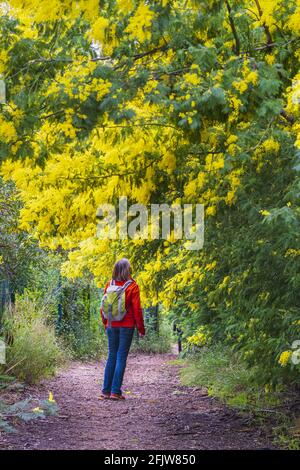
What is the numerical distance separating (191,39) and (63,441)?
3.56 metres

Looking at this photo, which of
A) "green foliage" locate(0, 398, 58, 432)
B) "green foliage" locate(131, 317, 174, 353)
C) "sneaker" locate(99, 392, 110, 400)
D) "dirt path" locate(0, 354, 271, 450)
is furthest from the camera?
"green foliage" locate(131, 317, 174, 353)

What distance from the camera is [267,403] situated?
8055mm

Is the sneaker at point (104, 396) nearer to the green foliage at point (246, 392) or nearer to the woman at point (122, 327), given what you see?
the woman at point (122, 327)

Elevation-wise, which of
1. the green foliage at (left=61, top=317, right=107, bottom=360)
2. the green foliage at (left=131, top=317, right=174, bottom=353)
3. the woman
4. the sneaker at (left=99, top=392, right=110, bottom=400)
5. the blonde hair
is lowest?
the green foliage at (left=131, top=317, right=174, bottom=353)

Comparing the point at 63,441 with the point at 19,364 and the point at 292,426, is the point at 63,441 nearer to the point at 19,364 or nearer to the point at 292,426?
the point at 292,426

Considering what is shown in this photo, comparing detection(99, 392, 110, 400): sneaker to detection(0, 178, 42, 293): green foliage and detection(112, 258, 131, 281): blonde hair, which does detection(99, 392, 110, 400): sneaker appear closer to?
detection(112, 258, 131, 281): blonde hair

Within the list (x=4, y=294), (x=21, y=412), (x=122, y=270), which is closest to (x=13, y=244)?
(x=4, y=294)

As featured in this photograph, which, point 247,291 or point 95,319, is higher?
point 247,291

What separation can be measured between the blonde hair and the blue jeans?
2.05 ft

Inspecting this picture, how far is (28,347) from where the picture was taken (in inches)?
381

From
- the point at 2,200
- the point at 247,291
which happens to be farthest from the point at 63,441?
the point at 2,200

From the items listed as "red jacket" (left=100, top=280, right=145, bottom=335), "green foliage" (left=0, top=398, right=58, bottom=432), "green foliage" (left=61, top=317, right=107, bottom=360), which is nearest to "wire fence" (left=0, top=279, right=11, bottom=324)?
"red jacket" (left=100, top=280, right=145, bottom=335)

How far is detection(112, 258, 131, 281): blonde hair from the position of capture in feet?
28.2

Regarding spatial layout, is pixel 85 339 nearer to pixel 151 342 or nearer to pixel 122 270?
pixel 151 342
